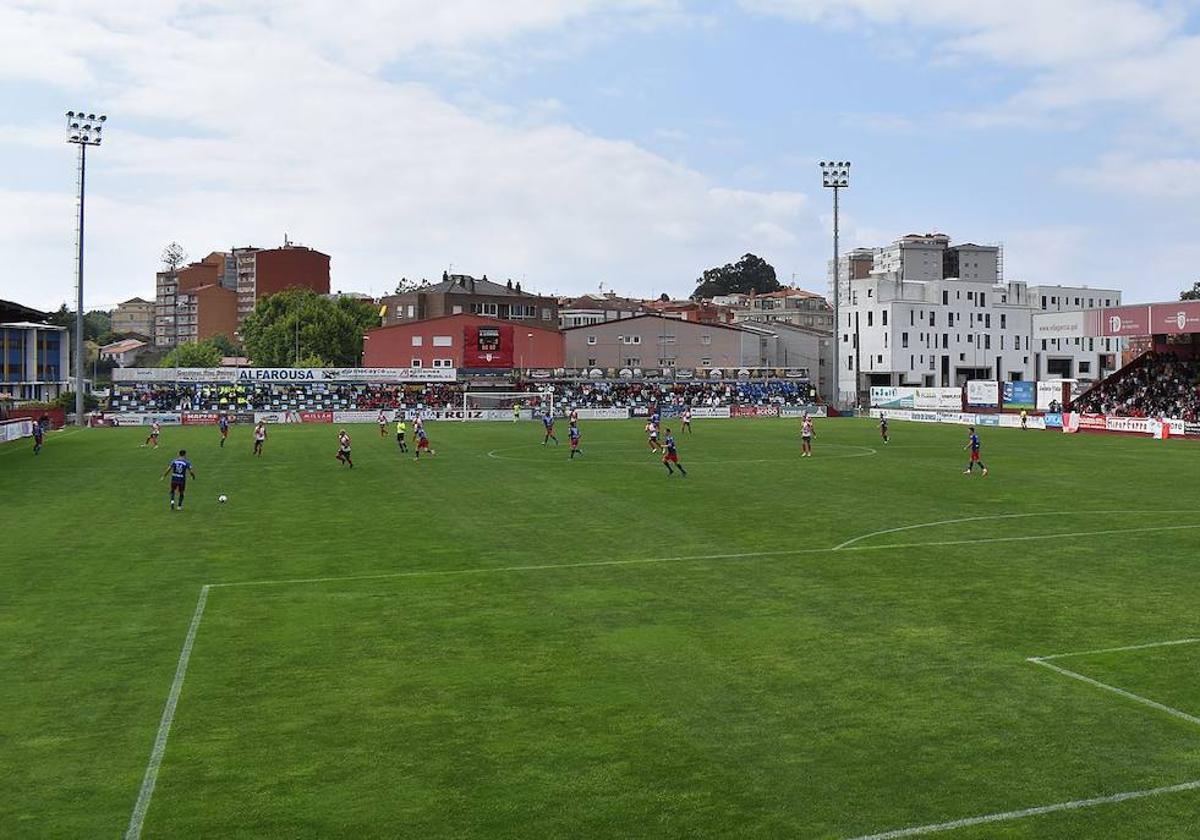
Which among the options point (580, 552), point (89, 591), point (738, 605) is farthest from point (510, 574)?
point (89, 591)

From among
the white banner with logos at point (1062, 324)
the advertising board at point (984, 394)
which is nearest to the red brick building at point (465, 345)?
the advertising board at point (984, 394)

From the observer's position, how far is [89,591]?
20516 millimetres

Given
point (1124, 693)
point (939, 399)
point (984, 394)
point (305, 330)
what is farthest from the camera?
point (305, 330)

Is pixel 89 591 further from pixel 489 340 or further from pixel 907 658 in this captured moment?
pixel 489 340

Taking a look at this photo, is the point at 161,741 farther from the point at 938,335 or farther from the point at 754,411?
the point at 938,335

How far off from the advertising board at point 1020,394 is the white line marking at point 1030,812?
82.7 m

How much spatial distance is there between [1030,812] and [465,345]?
10230cm

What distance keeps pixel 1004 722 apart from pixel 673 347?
112411mm

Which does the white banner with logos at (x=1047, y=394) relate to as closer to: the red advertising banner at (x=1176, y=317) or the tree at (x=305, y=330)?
the red advertising banner at (x=1176, y=317)

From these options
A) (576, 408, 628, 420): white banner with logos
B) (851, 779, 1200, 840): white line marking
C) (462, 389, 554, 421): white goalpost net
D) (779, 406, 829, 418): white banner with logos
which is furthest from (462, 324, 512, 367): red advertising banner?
(851, 779, 1200, 840): white line marking

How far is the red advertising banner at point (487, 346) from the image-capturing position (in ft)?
363

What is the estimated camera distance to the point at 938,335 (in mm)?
124188

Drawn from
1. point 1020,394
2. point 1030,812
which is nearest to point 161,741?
point 1030,812

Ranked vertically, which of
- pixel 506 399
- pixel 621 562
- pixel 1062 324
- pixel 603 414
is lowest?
pixel 621 562
